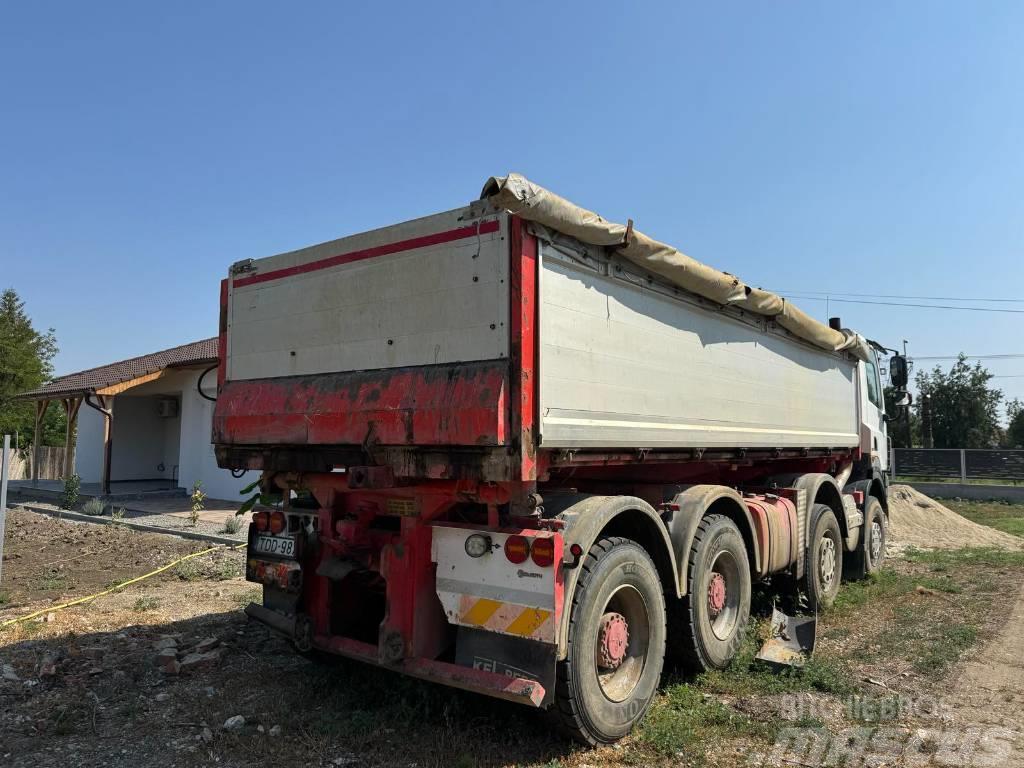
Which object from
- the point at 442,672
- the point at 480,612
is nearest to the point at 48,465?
the point at 442,672

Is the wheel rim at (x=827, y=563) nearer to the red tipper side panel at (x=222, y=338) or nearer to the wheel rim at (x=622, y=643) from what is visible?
the wheel rim at (x=622, y=643)

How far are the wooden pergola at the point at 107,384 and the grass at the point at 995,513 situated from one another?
18.7 metres

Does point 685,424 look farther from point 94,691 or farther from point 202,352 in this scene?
point 202,352

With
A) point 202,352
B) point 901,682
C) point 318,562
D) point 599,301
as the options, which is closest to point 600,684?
point 318,562

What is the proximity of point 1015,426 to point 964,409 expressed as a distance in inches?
128

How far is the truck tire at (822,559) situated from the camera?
6.93 metres

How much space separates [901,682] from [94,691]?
5526mm

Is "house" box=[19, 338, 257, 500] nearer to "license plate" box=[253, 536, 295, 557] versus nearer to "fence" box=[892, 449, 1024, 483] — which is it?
"license plate" box=[253, 536, 295, 557]

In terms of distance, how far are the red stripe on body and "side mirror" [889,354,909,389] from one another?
8881 mm

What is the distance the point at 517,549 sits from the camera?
354cm

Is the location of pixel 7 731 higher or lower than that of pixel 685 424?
lower

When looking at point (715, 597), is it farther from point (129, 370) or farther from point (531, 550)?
point (129, 370)

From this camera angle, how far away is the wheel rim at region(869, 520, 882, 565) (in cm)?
899

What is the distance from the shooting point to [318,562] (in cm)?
436
